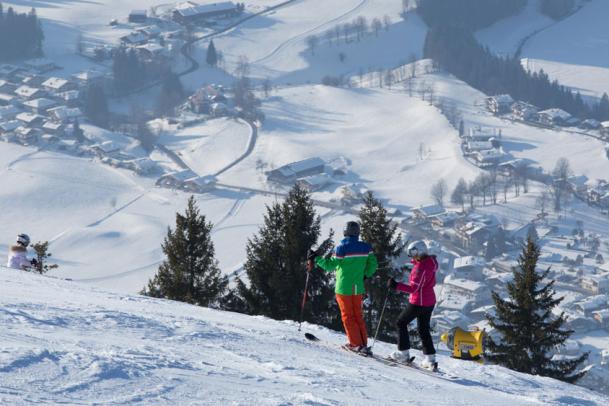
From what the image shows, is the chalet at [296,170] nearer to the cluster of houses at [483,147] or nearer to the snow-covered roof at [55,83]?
the cluster of houses at [483,147]

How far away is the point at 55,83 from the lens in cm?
6669

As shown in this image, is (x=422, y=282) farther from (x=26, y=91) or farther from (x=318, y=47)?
(x=318, y=47)

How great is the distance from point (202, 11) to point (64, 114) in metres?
22.0

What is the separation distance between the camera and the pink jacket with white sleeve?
26.6 feet

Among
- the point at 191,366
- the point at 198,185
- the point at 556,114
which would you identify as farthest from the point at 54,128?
the point at 191,366

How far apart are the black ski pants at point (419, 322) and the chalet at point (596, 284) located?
98.5ft

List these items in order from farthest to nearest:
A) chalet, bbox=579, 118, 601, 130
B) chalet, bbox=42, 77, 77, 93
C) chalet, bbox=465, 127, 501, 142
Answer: chalet, bbox=42, 77, 77, 93 < chalet, bbox=579, 118, 601, 130 < chalet, bbox=465, 127, 501, 142

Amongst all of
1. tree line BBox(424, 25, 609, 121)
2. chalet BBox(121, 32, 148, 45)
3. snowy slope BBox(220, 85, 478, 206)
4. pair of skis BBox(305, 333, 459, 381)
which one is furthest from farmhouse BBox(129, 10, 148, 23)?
pair of skis BBox(305, 333, 459, 381)

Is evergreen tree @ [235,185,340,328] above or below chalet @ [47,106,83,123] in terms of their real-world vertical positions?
above

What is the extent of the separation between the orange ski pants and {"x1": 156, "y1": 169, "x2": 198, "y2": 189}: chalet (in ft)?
129

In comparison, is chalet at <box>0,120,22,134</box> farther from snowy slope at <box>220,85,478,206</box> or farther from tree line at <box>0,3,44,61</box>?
tree line at <box>0,3,44,61</box>

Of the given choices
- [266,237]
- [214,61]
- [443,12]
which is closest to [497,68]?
[443,12]

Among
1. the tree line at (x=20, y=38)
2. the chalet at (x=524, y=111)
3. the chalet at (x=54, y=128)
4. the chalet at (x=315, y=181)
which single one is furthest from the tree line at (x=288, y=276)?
the tree line at (x=20, y=38)

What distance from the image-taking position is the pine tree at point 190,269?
16438mm
